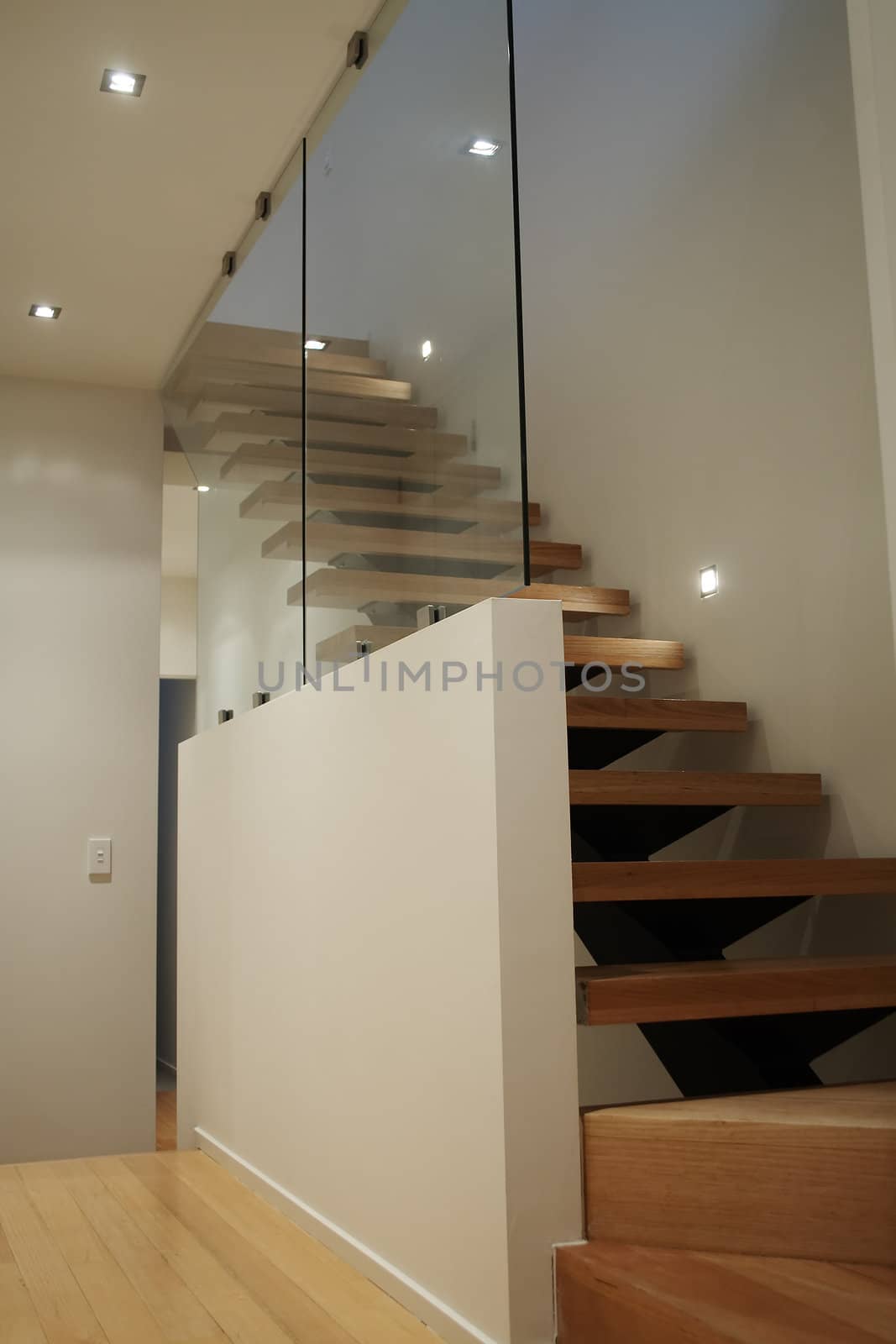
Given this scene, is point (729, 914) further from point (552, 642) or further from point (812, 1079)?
point (552, 642)

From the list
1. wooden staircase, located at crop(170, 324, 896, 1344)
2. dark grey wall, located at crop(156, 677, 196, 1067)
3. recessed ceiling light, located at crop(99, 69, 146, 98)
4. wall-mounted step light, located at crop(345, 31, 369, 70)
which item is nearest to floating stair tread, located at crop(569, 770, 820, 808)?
wooden staircase, located at crop(170, 324, 896, 1344)

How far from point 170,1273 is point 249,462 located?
209 cm

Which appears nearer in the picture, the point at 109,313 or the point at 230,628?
the point at 230,628

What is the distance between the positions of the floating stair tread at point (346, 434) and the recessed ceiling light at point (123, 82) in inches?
33.2

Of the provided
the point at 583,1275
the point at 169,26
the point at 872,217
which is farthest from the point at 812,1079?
the point at 169,26

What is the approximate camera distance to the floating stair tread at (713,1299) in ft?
5.28

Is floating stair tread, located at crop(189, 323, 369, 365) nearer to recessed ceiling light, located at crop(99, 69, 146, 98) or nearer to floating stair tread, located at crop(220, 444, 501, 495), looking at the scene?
floating stair tread, located at crop(220, 444, 501, 495)

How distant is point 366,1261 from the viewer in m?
2.36

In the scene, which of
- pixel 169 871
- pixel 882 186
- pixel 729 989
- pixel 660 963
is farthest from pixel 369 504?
pixel 169 871

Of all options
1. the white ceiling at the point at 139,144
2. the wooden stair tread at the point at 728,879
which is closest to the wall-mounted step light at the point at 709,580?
the wooden stair tread at the point at 728,879

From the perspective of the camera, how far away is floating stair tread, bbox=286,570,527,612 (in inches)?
83.8

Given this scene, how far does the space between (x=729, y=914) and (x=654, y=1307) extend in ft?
3.34

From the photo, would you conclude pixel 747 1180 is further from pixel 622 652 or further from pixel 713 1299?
pixel 622 652

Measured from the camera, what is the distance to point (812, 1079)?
2506mm
